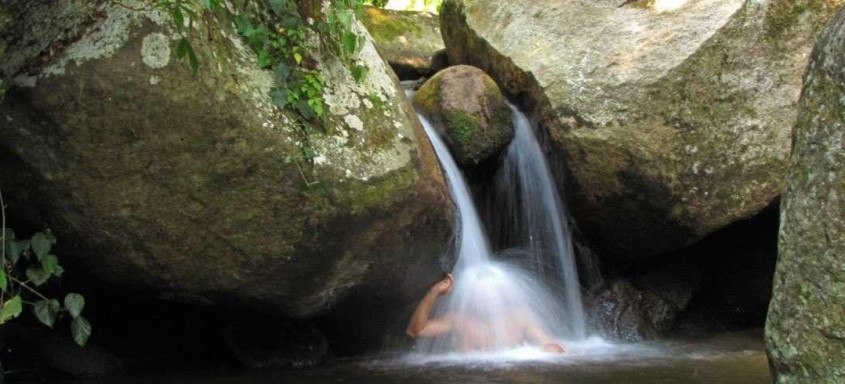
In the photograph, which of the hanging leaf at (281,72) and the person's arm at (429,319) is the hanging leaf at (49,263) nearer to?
the hanging leaf at (281,72)

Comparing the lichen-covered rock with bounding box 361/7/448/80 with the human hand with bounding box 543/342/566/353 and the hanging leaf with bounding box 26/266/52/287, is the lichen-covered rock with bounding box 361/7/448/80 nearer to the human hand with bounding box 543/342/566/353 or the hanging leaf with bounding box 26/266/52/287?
the human hand with bounding box 543/342/566/353

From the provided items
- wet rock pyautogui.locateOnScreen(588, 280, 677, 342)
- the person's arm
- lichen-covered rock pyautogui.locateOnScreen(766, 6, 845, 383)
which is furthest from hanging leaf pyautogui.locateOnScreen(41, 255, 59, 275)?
wet rock pyautogui.locateOnScreen(588, 280, 677, 342)

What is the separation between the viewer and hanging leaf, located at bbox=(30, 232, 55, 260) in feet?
11.5

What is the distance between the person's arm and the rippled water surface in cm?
15

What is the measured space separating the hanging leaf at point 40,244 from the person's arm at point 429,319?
201 centimetres

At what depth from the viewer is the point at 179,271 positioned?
13.0 feet

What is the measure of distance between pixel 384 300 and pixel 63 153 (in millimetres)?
1752

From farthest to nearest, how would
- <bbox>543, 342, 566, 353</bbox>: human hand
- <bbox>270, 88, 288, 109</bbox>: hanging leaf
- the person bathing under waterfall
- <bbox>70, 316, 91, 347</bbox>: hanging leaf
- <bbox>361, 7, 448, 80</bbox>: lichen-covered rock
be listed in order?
<bbox>361, 7, 448, 80</bbox>: lichen-covered rock → <bbox>543, 342, 566, 353</bbox>: human hand → the person bathing under waterfall → <bbox>270, 88, 288, 109</bbox>: hanging leaf → <bbox>70, 316, 91, 347</bbox>: hanging leaf

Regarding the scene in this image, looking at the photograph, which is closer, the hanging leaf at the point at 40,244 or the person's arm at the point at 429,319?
the hanging leaf at the point at 40,244

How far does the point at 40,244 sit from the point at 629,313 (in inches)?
148

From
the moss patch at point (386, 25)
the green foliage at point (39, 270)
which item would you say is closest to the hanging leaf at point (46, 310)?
the green foliage at point (39, 270)

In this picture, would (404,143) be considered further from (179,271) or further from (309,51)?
(179,271)

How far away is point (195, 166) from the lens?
3750mm

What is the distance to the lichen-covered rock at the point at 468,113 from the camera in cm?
558
